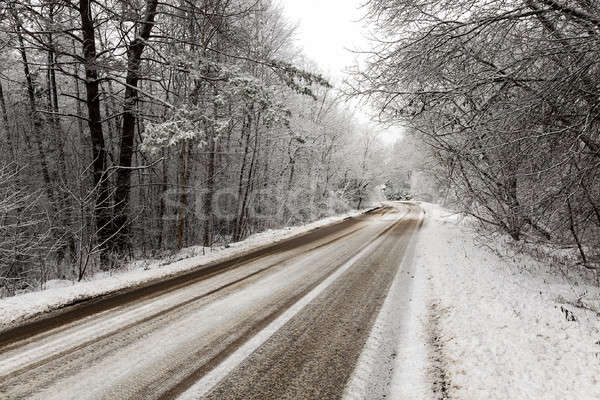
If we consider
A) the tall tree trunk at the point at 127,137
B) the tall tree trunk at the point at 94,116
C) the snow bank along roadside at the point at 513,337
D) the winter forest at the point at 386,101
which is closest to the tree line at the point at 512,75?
the winter forest at the point at 386,101

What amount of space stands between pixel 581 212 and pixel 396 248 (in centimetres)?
440

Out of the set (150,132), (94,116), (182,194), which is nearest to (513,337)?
(150,132)

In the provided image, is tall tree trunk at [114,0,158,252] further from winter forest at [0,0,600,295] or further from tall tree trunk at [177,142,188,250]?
tall tree trunk at [177,142,188,250]

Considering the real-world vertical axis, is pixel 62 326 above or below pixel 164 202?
below

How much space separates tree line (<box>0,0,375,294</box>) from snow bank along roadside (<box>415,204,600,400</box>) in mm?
6459

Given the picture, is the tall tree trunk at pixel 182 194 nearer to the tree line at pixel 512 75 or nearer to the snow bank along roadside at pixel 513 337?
the tree line at pixel 512 75

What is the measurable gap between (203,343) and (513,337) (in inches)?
125

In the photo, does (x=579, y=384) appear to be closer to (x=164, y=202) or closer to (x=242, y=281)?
(x=242, y=281)

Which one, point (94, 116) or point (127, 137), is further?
point (127, 137)

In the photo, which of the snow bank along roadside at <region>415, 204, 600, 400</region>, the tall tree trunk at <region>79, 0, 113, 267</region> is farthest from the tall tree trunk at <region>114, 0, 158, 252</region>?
the snow bank along roadside at <region>415, 204, 600, 400</region>

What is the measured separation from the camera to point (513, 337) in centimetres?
310

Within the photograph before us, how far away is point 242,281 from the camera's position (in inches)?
216

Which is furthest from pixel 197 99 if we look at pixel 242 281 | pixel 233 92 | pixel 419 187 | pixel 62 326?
pixel 419 187

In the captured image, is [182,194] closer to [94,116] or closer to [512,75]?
[94,116]
